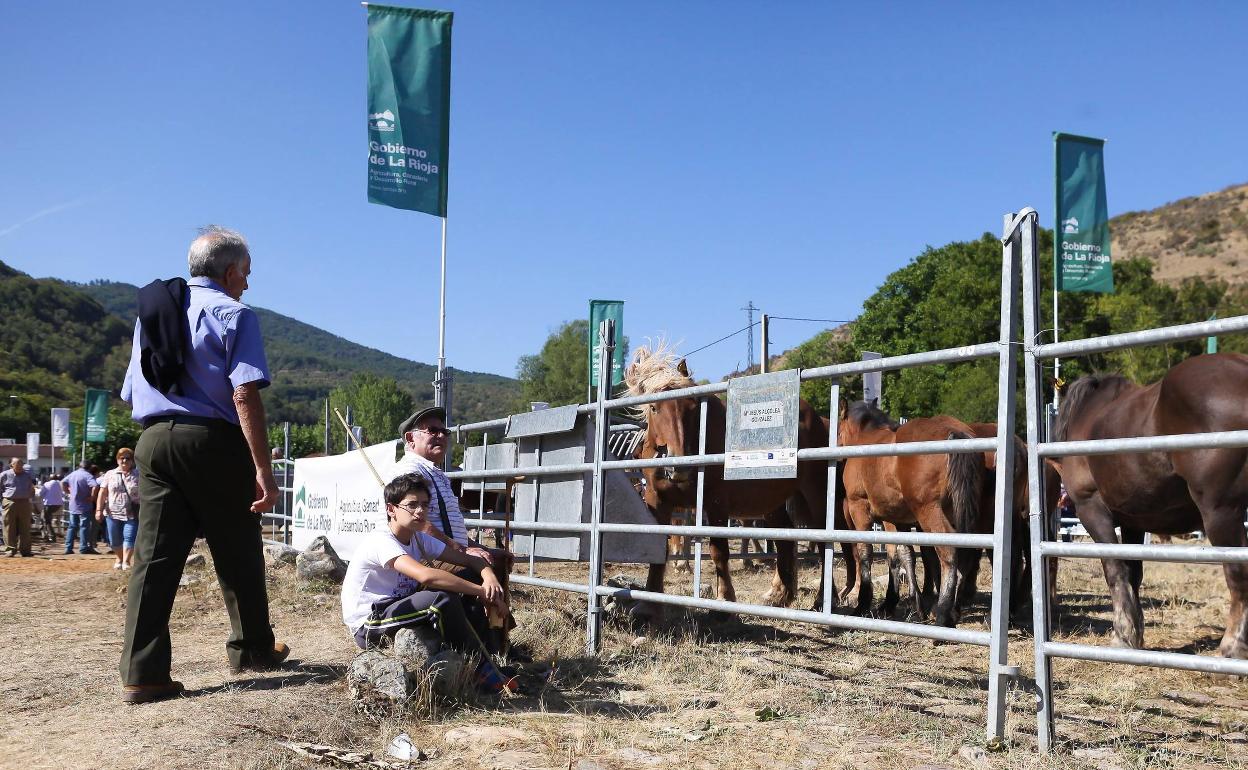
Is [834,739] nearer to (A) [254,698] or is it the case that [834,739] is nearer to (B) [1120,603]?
(A) [254,698]

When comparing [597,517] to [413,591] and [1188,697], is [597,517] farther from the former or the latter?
[1188,697]

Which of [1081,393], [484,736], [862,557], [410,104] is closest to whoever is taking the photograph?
[484,736]

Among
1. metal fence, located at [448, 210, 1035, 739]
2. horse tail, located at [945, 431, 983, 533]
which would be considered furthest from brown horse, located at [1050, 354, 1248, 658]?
metal fence, located at [448, 210, 1035, 739]

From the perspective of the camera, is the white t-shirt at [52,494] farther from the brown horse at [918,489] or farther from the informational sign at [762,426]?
the informational sign at [762,426]

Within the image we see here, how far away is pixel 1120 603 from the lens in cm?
648

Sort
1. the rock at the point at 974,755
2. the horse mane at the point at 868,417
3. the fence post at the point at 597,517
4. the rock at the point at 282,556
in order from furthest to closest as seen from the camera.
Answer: the rock at the point at 282,556 → the horse mane at the point at 868,417 → the fence post at the point at 597,517 → the rock at the point at 974,755

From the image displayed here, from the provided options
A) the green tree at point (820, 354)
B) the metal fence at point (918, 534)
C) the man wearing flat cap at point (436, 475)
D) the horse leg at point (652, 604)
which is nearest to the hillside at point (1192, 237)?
the green tree at point (820, 354)

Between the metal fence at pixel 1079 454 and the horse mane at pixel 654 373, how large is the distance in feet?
14.1

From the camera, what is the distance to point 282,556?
11.2 meters

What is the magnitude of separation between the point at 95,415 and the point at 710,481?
28238mm

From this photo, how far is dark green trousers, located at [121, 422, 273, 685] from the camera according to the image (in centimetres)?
446

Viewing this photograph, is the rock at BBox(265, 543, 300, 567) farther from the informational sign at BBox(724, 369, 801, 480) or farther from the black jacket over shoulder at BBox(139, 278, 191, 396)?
the informational sign at BBox(724, 369, 801, 480)

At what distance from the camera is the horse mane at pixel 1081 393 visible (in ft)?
24.2

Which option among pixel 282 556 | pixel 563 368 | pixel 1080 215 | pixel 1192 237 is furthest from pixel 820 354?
pixel 282 556
